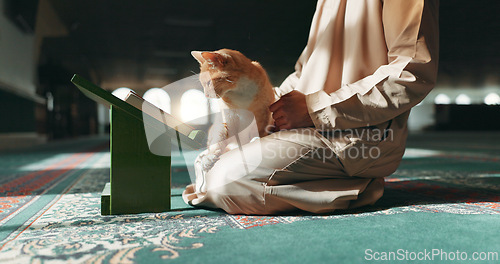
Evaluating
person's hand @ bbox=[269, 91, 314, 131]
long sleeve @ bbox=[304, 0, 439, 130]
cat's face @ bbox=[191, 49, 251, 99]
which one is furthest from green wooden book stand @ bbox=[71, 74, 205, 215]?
long sleeve @ bbox=[304, 0, 439, 130]

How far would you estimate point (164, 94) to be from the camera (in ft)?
3.42

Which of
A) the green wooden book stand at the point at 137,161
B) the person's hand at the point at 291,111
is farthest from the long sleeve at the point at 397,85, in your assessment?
the green wooden book stand at the point at 137,161

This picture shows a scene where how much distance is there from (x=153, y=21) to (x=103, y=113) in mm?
12301

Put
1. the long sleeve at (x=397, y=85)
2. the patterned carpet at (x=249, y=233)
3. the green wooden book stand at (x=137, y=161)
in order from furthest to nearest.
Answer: the green wooden book stand at (x=137, y=161) < the long sleeve at (x=397, y=85) < the patterned carpet at (x=249, y=233)

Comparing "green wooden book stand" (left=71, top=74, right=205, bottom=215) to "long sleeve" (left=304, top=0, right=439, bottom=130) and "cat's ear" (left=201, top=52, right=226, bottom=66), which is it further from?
"long sleeve" (left=304, top=0, right=439, bottom=130)

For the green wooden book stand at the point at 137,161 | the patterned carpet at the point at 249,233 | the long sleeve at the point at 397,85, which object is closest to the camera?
the patterned carpet at the point at 249,233

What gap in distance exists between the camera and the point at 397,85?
113 centimetres

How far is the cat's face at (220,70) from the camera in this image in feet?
3.80

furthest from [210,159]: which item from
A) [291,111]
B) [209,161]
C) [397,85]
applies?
[397,85]

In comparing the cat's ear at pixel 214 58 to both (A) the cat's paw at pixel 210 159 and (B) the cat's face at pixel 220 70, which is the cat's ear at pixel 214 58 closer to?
(B) the cat's face at pixel 220 70

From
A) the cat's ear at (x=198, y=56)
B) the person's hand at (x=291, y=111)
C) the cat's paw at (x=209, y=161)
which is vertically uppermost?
the cat's ear at (x=198, y=56)

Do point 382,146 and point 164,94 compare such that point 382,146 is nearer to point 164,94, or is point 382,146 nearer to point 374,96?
point 374,96

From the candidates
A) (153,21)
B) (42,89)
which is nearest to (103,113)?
(42,89)

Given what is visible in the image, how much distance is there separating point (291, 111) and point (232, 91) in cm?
22
